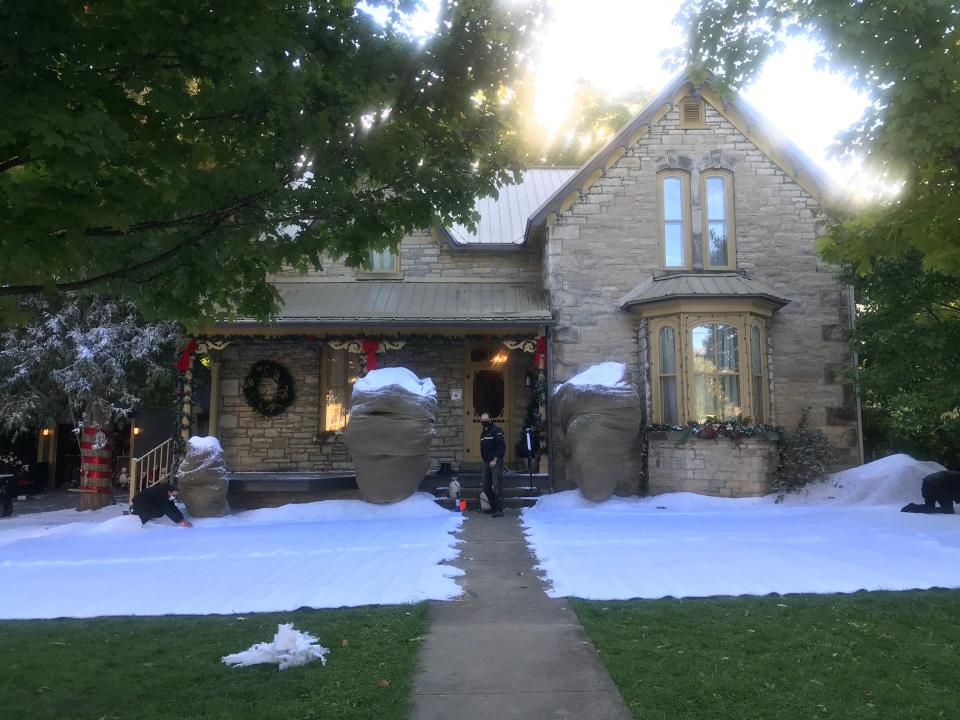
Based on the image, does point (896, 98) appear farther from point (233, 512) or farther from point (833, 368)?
point (233, 512)

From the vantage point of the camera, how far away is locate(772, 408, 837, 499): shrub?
39.2 feet

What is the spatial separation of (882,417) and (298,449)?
12881 millimetres

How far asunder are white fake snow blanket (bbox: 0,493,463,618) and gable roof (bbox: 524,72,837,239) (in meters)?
6.66

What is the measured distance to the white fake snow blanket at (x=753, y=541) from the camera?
6.39 metres

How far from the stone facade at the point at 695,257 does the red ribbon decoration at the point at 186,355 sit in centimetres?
673

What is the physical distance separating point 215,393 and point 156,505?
4467mm

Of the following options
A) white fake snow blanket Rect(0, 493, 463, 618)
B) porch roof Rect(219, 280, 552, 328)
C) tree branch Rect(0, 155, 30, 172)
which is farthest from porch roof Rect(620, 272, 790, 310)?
tree branch Rect(0, 155, 30, 172)

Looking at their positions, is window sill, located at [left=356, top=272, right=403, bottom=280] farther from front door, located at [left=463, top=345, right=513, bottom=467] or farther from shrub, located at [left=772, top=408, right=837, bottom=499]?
shrub, located at [left=772, top=408, right=837, bottom=499]

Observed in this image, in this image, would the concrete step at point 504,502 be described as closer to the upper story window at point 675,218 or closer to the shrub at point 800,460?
the shrub at point 800,460

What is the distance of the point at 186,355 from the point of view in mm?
13055

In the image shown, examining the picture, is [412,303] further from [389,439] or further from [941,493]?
[941,493]

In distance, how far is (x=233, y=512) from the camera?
12203 millimetres

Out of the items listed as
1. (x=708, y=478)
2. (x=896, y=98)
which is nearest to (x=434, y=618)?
(x=896, y=98)

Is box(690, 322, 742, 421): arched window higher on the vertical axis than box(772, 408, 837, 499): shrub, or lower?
higher
